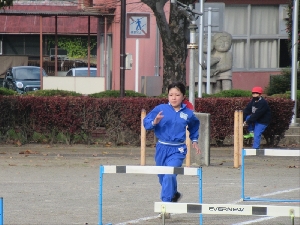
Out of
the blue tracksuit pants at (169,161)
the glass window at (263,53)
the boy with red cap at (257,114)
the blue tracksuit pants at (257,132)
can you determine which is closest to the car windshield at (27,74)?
the glass window at (263,53)

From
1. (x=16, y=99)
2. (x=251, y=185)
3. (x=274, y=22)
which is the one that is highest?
(x=274, y=22)

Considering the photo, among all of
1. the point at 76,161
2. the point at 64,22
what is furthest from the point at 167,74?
the point at 64,22

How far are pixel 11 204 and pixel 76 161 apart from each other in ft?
17.0

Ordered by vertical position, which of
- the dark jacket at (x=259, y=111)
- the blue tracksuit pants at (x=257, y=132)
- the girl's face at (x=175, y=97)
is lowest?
the blue tracksuit pants at (x=257, y=132)

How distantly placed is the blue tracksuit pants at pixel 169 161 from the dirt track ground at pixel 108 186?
1.41 ft

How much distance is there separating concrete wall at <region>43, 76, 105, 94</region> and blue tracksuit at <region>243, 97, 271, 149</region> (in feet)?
35.9

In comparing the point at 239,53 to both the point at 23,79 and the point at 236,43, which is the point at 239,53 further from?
the point at 23,79

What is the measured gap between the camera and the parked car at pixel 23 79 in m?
31.3

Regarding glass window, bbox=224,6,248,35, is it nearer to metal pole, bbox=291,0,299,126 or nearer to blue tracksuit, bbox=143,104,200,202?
metal pole, bbox=291,0,299,126

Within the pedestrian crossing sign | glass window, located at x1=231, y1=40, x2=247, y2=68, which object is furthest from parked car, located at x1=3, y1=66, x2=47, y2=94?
the pedestrian crossing sign

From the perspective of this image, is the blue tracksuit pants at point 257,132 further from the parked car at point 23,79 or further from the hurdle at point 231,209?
the parked car at point 23,79

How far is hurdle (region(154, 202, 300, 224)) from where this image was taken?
259 inches

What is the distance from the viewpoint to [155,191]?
12.2 m

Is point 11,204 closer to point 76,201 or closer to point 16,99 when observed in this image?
point 76,201
